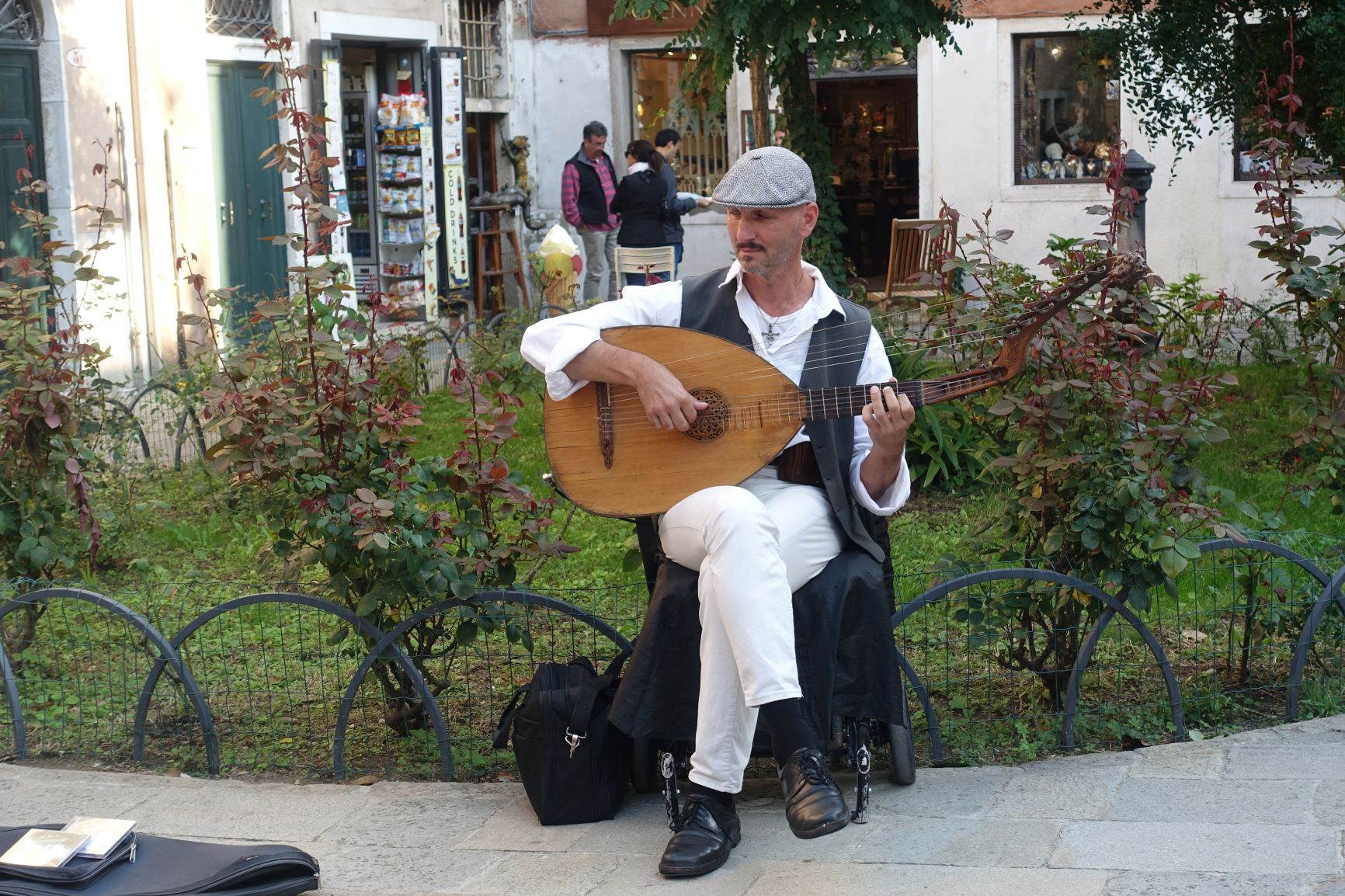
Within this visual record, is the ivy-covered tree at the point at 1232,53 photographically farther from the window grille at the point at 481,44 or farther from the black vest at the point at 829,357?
the window grille at the point at 481,44

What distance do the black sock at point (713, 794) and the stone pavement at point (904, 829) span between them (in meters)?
0.12

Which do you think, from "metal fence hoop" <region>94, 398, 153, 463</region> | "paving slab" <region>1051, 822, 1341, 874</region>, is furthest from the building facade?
"paving slab" <region>1051, 822, 1341, 874</region>

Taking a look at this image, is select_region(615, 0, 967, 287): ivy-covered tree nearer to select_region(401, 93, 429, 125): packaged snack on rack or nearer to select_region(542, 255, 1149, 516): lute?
select_region(542, 255, 1149, 516): lute

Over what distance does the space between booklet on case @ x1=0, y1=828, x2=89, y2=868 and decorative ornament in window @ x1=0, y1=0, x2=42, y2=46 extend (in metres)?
7.91

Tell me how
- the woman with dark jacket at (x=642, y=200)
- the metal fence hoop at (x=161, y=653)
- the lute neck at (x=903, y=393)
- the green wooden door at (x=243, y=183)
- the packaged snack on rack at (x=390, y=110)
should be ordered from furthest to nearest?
the packaged snack on rack at (x=390, y=110) < the woman with dark jacket at (x=642, y=200) < the green wooden door at (x=243, y=183) < the metal fence hoop at (x=161, y=653) < the lute neck at (x=903, y=393)

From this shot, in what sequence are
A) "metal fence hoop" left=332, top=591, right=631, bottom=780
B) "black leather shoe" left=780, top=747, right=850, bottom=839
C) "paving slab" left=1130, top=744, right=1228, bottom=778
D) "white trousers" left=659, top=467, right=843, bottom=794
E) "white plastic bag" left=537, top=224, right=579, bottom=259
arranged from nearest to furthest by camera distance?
1. "black leather shoe" left=780, top=747, right=850, bottom=839
2. "white trousers" left=659, top=467, right=843, bottom=794
3. "paving slab" left=1130, top=744, right=1228, bottom=778
4. "metal fence hoop" left=332, top=591, right=631, bottom=780
5. "white plastic bag" left=537, top=224, right=579, bottom=259

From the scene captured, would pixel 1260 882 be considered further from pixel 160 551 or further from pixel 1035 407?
pixel 160 551

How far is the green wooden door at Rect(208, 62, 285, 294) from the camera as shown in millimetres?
12414

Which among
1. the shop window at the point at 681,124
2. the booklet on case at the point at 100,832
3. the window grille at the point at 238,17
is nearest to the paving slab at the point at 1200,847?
the booklet on case at the point at 100,832

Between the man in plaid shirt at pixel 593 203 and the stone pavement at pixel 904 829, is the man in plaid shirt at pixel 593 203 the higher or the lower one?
the higher one

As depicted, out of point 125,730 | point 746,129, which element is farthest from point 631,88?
point 125,730

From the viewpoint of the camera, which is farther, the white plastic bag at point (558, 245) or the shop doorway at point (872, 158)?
the shop doorway at point (872, 158)

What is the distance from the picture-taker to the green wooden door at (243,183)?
12414mm

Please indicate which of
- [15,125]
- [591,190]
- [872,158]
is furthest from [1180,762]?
[872,158]
